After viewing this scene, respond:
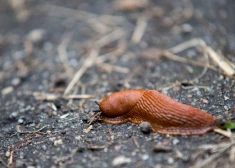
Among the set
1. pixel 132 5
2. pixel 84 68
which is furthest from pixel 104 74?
pixel 132 5

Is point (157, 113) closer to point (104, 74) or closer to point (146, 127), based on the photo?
point (146, 127)

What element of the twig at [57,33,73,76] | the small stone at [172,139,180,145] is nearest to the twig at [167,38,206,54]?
the twig at [57,33,73,76]

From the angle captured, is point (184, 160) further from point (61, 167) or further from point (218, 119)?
point (61, 167)

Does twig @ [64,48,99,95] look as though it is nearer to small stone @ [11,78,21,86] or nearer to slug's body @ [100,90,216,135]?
small stone @ [11,78,21,86]

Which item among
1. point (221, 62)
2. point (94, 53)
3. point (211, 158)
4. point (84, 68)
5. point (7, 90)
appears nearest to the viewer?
point (211, 158)

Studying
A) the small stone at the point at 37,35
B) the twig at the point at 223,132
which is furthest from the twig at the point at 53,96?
the twig at the point at 223,132

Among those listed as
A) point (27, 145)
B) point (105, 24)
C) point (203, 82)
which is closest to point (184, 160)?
point (203, 82)

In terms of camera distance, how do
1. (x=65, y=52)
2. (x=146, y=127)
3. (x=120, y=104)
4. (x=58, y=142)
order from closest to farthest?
(x=146, y=127) < (x=58, y=142) < (x=120, y=104) < (x=65, y=52)

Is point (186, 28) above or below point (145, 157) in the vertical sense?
above

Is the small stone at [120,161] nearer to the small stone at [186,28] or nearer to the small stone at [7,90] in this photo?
the small stone at [7,90]
